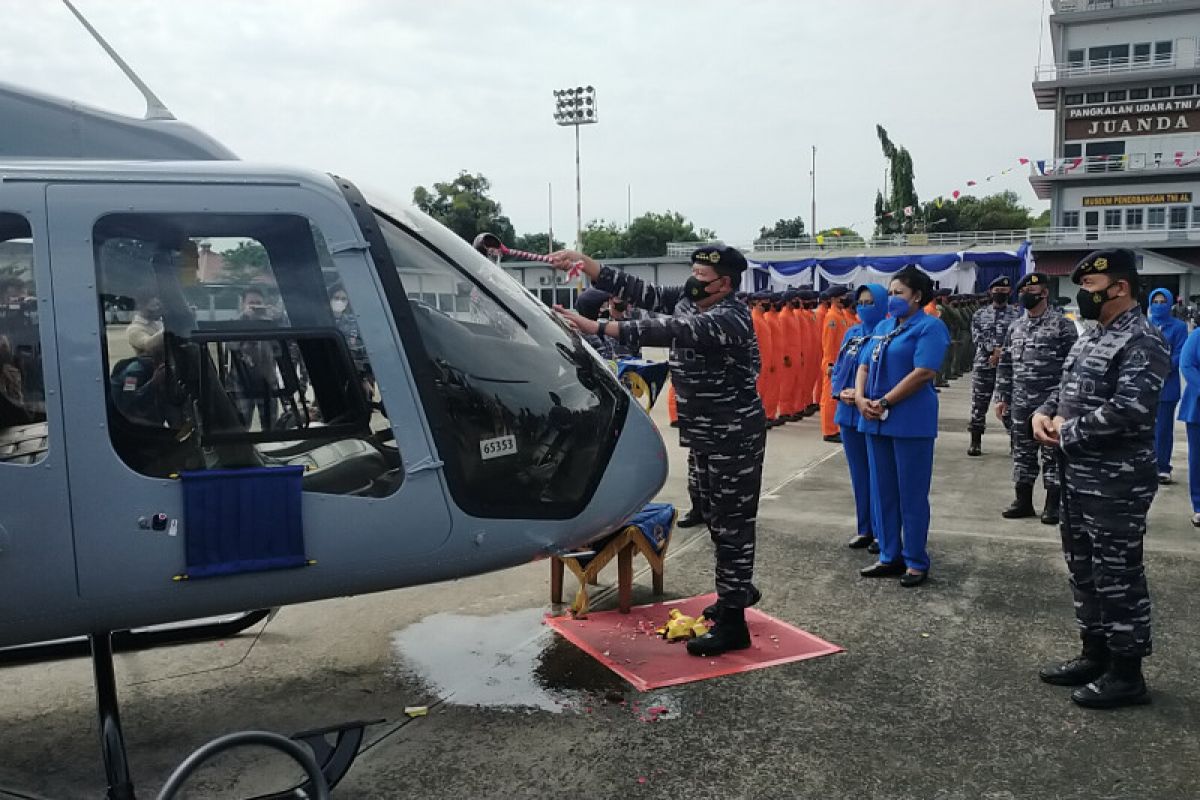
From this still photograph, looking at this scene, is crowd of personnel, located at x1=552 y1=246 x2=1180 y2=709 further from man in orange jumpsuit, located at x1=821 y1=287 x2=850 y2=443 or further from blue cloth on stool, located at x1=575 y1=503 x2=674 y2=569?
man in orange jumpsuit, located at x1=821 y1=287 x2=850 y2=443

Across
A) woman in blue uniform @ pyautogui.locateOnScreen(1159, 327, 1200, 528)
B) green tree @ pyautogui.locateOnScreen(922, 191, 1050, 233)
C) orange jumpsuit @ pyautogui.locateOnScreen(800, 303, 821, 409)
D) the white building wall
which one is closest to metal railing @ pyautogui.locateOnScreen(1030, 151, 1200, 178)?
the white building wall

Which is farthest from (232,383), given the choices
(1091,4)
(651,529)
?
(1091,4)

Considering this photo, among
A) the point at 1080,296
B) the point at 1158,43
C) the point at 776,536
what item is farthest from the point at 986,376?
the point at 1158,43

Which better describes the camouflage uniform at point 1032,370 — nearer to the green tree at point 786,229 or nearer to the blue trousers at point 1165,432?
→ the blue trousers at point 1165,432

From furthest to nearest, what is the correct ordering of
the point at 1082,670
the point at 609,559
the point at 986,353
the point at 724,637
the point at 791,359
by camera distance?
the point at 791,359, the point at 986,353, the point at 609,559, the point at 724,637, the point at 1082,670

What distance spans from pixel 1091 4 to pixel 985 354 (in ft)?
178

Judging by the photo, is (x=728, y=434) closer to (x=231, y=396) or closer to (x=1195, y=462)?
(x=231, y=396)

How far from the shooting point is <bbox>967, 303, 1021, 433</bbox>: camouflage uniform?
10070mm

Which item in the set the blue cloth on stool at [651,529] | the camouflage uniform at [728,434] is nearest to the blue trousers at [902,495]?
the blue cloth on stool at [651,529]

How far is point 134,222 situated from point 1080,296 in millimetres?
3611

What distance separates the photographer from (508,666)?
4301 mm

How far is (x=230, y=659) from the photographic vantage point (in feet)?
14.5

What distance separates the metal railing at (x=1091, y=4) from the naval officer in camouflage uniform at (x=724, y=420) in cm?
5845

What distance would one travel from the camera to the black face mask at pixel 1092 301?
376 cm
